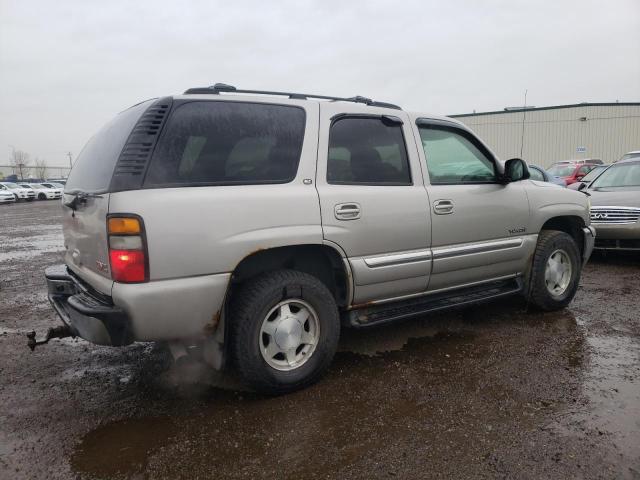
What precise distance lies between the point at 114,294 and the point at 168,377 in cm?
105

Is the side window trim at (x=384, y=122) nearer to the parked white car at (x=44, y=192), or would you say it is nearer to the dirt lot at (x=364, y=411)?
the dirt lot at (x=364, y=411)

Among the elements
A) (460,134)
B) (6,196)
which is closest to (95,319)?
(460,134)

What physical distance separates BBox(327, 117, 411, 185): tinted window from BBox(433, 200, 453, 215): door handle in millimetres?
280

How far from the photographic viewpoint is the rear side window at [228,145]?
256cm

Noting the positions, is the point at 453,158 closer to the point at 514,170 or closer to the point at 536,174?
the point at 514,170

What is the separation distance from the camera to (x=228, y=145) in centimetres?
277

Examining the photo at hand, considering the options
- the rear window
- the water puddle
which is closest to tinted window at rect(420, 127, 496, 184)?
the rear window

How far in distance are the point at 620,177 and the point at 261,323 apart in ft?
24.4

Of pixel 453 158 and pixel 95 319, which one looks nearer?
pixel 95 319

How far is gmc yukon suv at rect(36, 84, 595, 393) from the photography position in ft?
8.07

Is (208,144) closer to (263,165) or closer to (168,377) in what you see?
(263,165)

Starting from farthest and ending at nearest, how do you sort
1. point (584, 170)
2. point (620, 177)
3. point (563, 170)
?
1. point (563, 170)
2. point (584, 170)
3. point (620, 177)

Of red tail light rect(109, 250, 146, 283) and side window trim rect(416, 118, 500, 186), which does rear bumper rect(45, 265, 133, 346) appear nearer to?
red tail light rect(109, 250, 146, 283)

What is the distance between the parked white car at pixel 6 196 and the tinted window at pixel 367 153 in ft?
110
